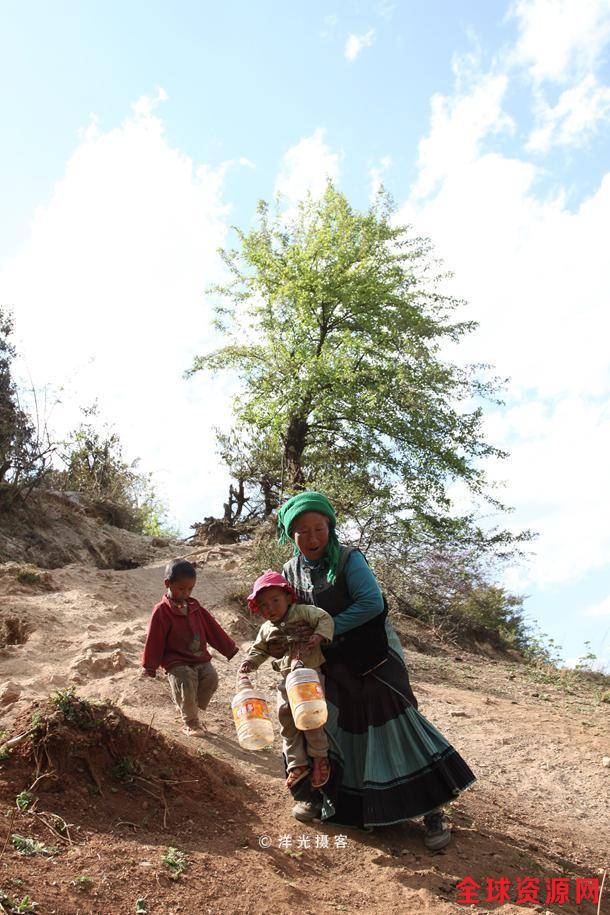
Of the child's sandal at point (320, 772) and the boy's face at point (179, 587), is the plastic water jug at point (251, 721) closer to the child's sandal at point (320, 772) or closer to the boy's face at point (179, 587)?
the child's sandal at point (320, 772)

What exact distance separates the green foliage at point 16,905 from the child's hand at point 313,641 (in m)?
1.52

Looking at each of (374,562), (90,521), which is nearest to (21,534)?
(90,521)

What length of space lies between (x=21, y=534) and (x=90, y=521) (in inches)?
89.6

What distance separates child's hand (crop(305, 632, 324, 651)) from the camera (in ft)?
11.1

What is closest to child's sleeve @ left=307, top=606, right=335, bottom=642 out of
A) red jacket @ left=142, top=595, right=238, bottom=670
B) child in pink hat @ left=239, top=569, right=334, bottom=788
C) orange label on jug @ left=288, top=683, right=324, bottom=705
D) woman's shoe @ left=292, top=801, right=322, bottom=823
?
child in pink hat @ left=239, top=569, right=334, bottom=788

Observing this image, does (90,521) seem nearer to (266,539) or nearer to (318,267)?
(266,539)

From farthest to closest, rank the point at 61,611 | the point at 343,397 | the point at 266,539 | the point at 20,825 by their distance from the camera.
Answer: the point at 343,397 → the point at 266,539 → the point at 61,611 → the point at 20,825

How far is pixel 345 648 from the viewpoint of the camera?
3.56 m

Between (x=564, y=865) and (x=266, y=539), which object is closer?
(x=564, y=865)

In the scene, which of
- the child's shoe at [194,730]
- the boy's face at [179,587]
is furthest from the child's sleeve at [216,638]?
the child's shoe at [194,730]

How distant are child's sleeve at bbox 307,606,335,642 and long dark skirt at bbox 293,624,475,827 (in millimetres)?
287

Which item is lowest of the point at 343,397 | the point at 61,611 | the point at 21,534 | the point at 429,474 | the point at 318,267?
the point at 61,611

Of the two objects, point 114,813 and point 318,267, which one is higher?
point 318,267

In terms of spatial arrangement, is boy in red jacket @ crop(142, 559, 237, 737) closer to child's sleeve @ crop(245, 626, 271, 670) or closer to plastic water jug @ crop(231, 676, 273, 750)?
child's sleeve @ crop(245, 626, 271, 670)
